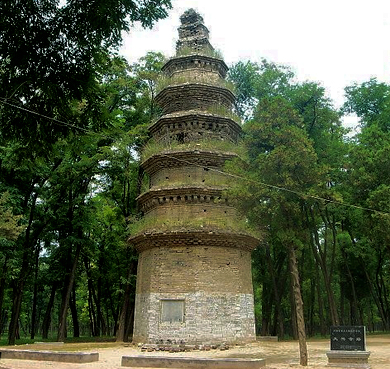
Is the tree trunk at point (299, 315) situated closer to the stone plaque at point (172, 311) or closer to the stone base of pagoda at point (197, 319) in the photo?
the stone base of pagoda at point (197, 319)

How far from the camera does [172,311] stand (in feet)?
56.8

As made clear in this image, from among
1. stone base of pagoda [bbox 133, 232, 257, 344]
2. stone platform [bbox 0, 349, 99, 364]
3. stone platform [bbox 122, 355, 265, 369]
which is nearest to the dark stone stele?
stone platform [bbox 122, 355, 265, 369]

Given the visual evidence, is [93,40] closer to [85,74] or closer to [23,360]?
[85,74]

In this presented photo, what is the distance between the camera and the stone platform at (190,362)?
11578 millimetres

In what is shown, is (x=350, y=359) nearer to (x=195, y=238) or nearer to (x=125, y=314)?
(x=195, y=238)

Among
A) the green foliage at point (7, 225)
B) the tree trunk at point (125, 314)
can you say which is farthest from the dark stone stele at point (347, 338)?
the tree trunk at point (125, 314)

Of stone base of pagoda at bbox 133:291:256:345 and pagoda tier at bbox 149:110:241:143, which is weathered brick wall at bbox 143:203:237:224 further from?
pagoda tier at bbox 149:110:241:143

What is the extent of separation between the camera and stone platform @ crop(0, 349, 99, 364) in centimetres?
1405

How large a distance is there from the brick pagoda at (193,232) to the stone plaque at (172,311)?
4 centimetres

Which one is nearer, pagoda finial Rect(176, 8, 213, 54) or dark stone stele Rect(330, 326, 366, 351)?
dark stone stele Rect(330, 326, 366, 351)

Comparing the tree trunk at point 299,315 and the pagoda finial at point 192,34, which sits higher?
the pagoda finial at point 192,34

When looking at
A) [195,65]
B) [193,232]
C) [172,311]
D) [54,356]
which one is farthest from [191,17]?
[54,356]

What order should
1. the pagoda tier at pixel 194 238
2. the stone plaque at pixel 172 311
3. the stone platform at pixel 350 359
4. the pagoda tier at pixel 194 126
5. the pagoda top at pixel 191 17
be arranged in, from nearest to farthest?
1. the stone platform at pixel 350 359
2. the stone plaque at pixel 172 311
3. the pagoda tier at pixel 194 238
4. the pagoda tier at pixel 194 126
5. the pagoda top at pixel 191 17

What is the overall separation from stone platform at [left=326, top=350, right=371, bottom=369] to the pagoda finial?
1589cm
